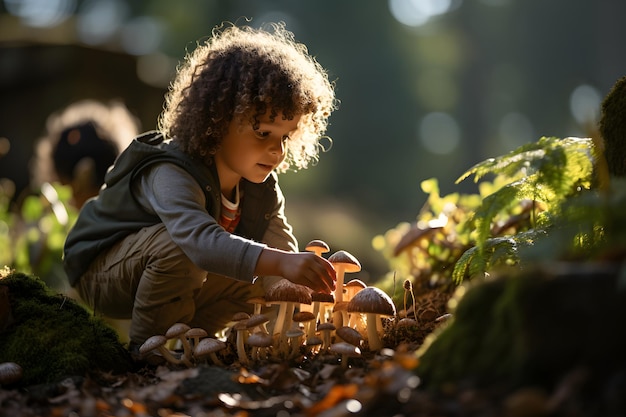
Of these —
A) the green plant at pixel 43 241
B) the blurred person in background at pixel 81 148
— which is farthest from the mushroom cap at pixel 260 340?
the blurred person in background at pixel 81 148

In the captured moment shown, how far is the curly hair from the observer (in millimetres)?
4316

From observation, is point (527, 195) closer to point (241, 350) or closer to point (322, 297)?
point (322, 297)

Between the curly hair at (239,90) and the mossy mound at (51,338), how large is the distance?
51.2 inches

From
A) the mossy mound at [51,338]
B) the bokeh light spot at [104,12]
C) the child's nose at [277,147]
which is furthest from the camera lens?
the bokeh light spot at [104,12]

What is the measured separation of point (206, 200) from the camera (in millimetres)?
4344

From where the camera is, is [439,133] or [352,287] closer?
[352,287]

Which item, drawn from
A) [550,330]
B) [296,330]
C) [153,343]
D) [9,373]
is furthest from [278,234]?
[550,330]

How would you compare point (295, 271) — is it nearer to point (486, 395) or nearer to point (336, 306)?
point (336, 306)

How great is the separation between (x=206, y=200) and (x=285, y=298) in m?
1.06

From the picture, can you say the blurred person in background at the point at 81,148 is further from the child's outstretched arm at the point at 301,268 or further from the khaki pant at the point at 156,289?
the child's outstretched arm at the point at 301,268

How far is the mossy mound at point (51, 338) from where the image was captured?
345 centimetres

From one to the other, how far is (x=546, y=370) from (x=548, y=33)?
41.1 meters

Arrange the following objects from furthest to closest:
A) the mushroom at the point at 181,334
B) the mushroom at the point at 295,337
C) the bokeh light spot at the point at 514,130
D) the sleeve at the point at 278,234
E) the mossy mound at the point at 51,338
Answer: the bokeh light spot at the point at 514,130
the sleeve at the point at 278,234
the mushroom at the point at 181,334
the mushroom at the point at 295,337
the mossy mound at the point at 51,338

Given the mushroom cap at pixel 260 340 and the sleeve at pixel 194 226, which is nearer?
the mushroom cap at pixel 260 340
